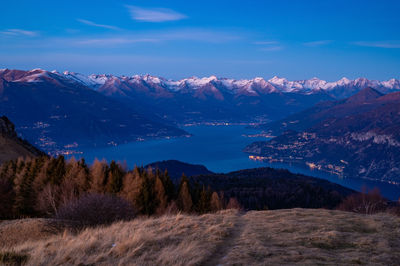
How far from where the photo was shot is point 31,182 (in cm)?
4353

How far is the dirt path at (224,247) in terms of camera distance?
10648 millimetres

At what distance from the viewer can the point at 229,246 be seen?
12.9 metres

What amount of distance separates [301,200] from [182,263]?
425 feet

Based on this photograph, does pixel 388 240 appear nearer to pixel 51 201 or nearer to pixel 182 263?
pixel 182 263

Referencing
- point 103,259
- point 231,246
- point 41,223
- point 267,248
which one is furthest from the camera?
point 41,223

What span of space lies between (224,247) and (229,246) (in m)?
0.26

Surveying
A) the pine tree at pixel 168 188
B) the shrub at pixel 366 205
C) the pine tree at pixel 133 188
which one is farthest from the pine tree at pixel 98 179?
the shrub at pixel 366 205

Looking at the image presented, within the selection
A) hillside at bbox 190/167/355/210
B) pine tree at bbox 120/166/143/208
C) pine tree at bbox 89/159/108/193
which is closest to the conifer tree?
pine tree at bbox 120/166/143/208

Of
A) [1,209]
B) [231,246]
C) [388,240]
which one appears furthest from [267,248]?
[1,209]

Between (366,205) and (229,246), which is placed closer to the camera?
(229,246)

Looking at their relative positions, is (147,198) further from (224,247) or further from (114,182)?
(224,247)

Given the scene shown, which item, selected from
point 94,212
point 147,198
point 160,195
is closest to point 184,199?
point 160,195

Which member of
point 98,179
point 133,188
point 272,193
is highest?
point 98,179

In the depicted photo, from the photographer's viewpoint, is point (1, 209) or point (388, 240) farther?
point (1, 209)
